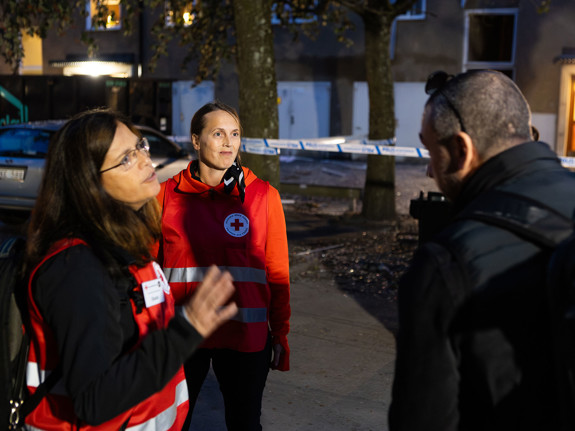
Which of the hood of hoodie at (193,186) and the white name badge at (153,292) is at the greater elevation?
the hood of hoodie at (193,186)

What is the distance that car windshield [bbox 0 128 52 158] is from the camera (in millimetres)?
10531

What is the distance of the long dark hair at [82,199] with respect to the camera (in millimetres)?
2104

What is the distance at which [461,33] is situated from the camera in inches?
889

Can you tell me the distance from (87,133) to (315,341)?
4.12 metres

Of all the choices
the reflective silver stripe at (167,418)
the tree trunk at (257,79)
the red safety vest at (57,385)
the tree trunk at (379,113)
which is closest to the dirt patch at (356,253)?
the tree trunk at (379,113)

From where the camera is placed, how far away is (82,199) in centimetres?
213

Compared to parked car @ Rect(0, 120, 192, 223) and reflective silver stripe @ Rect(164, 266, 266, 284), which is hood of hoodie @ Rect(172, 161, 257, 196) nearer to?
reflective silver stripe @ Rect(164, 266, 266, 284)

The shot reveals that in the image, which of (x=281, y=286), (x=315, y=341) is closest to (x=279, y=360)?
(x=281, y=286)

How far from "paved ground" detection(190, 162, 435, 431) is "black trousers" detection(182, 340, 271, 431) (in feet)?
3.98

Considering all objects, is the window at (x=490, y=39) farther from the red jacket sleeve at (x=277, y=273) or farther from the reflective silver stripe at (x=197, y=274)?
the reflective silver stripe at (x=197, y=274)

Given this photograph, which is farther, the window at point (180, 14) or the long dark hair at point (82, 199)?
the window at point (180, 14)

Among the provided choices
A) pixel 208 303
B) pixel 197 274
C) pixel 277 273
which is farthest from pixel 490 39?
pixel 208 303

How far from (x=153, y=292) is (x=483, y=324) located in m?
1.02

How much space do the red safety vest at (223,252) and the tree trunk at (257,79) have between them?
4739 mm
